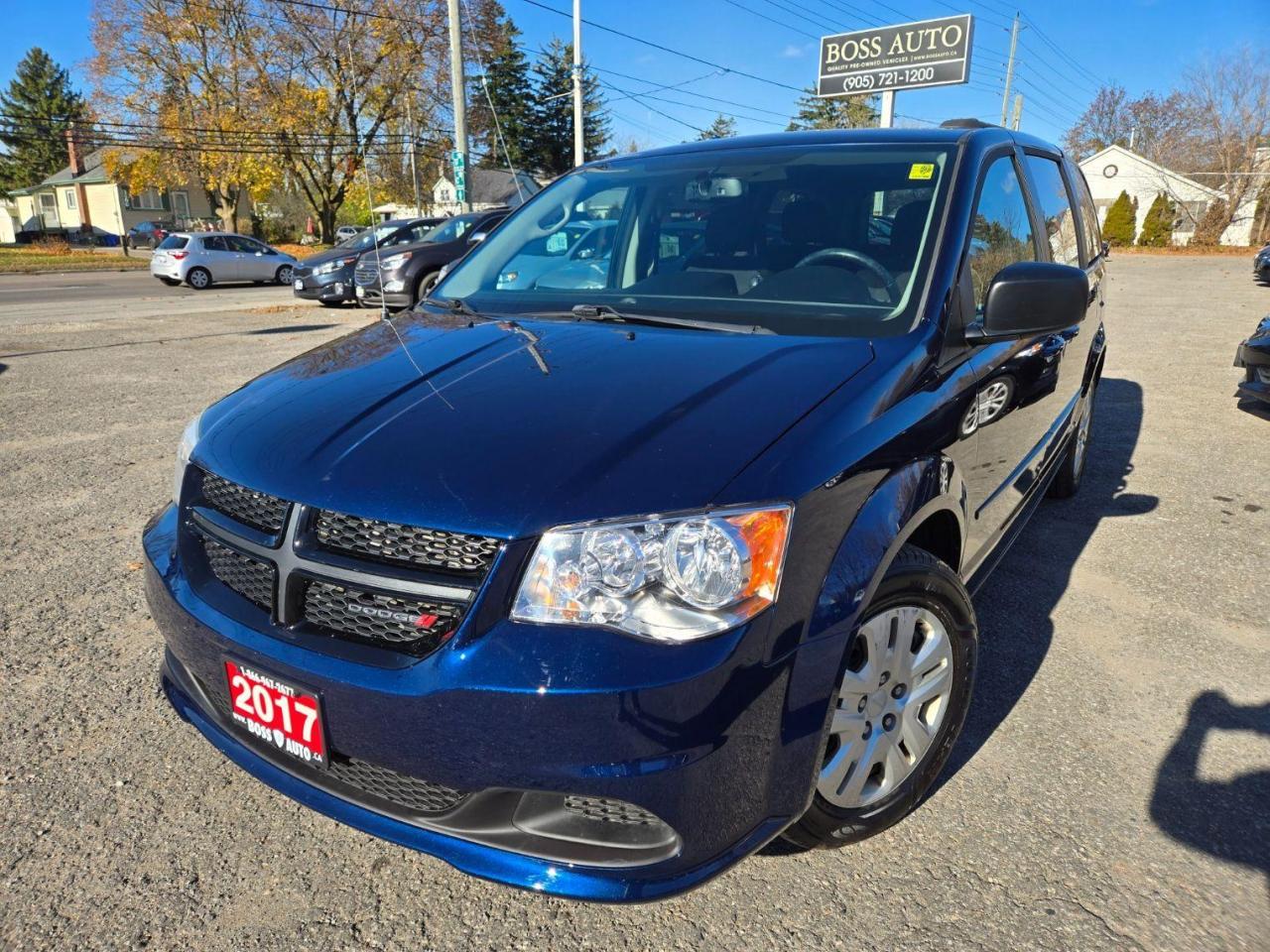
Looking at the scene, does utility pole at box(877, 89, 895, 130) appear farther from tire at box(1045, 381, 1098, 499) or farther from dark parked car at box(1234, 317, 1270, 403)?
tire at box(1045, 381, 1098, 499)

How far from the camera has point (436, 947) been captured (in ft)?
6.08

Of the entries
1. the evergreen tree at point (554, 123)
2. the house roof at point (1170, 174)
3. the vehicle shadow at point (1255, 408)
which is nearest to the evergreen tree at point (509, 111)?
the evergreen tree at point (554, 123)

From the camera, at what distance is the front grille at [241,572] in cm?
183

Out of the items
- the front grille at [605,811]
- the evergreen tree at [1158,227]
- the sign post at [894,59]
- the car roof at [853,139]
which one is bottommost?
the front grille at [605,811]

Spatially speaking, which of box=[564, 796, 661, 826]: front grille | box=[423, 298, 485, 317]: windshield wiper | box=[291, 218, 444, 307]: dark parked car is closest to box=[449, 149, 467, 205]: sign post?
box=[291, 218, 444, 307]: dark parked car

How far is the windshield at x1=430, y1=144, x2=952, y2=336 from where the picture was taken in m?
2.48

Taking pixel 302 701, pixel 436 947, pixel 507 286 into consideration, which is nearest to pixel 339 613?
pixel 302 701

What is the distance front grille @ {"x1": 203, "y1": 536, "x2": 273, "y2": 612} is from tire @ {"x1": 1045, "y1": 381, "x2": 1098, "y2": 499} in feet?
13.0

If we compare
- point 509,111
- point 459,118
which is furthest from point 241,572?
point 509,111

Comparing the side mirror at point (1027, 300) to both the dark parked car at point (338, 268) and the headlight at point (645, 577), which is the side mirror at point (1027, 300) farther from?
the dark parked car at point (338, 268)

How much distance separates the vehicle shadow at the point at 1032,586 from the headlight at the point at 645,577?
1.19 metres

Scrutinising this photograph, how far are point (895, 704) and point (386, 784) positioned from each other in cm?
118

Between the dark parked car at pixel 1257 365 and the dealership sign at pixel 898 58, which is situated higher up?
the dealership sign at pixel 898 58

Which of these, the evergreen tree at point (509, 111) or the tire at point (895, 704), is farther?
the evergreen tree at point (509, 111)
